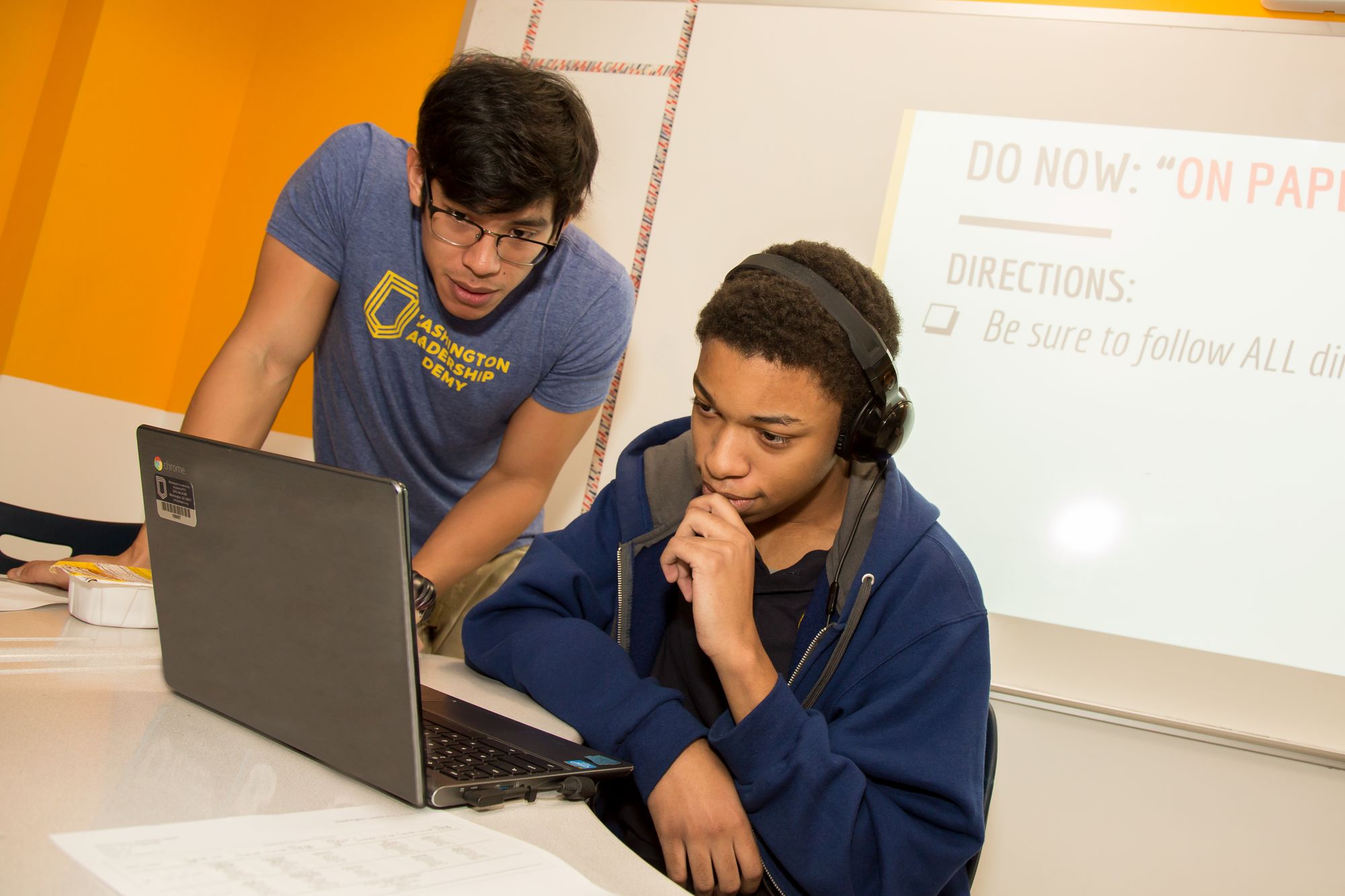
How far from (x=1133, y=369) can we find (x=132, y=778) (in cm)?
193

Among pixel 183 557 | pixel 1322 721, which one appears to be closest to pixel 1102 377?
pixel 1322 721

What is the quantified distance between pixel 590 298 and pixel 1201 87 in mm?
1400

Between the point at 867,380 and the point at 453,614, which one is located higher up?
the point at 867,380

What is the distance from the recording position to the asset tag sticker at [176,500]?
0.83m

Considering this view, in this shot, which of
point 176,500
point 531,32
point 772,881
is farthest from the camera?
point 531,32

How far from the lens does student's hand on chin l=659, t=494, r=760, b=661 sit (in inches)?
40.5

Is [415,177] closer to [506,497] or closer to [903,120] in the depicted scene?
[506,497]

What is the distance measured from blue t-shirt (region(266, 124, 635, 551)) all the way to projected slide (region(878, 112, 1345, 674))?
0.83 m

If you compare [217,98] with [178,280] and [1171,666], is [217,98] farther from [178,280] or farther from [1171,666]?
[1171,666]

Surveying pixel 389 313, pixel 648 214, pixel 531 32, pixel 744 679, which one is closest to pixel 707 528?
pixel 744 679

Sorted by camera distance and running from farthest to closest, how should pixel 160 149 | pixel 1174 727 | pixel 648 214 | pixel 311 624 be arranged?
1. pixel 160 149
2. pixel 648 214
3. pixel 1174 727
4. pixel 311 624

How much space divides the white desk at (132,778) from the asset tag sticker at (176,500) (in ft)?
0.55

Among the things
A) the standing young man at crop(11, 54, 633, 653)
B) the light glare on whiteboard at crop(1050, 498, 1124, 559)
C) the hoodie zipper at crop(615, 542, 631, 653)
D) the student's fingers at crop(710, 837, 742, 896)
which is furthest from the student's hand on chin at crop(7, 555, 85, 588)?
the light glare on whiteboard at crop(1050, 498, 1124, 559)

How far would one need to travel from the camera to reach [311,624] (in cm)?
74
